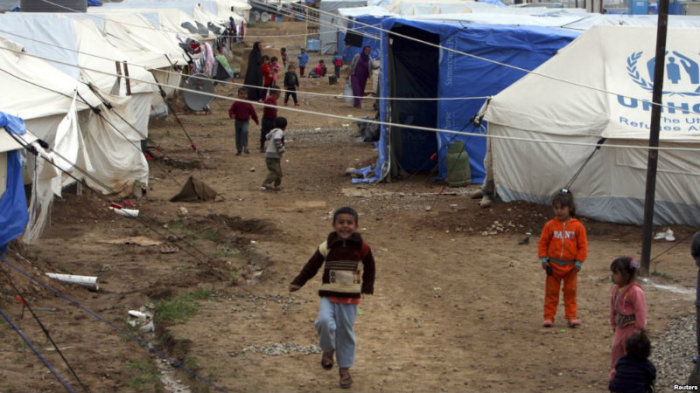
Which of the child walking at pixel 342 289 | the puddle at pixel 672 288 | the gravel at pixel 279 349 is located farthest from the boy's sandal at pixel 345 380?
the puddle at pixel 672 288

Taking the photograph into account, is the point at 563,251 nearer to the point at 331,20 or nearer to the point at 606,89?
the point at 606,89

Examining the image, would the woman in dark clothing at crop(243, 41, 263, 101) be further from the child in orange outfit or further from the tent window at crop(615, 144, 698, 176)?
the child in orange outfit

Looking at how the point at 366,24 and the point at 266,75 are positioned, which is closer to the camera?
the point at 366,24

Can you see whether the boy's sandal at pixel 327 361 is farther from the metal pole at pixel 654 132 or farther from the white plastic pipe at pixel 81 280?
the metal pole at pixel 654 132

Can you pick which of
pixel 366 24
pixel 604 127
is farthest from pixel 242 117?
pixel 604 127

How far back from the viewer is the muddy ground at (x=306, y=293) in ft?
23.0

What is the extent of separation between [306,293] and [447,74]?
295 inches

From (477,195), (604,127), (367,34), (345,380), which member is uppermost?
(367,34)

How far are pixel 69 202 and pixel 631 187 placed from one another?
770 centimetres

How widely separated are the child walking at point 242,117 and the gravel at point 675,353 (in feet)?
36.9

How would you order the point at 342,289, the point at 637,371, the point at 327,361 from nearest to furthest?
1. the point at 637,371
2. the point at 342,289
3. the point at 327,361

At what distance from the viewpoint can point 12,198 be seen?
30.3 ft

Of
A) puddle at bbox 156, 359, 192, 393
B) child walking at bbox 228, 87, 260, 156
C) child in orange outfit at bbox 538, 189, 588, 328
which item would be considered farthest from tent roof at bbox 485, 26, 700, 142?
puddle at bbox 156, 359, 192, 393

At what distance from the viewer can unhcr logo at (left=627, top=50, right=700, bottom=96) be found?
1295 centimetres
